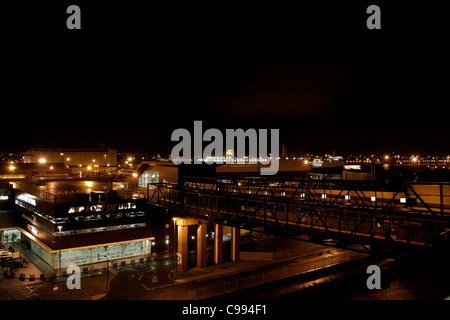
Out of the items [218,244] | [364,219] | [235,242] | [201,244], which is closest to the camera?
[364,219]

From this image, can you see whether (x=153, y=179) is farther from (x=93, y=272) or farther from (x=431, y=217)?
(x=431, y=217)

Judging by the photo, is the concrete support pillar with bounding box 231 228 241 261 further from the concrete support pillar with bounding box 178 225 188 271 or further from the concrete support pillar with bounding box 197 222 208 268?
the concrete support pillar with bounding box 178 225 188 271

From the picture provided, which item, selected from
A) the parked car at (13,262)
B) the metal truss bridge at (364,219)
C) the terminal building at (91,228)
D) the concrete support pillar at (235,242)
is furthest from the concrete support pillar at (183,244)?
the parked car at (13,262)

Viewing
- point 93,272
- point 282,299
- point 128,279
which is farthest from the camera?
point 93,272

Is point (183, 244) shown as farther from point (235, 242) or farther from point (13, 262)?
point (13, 262)

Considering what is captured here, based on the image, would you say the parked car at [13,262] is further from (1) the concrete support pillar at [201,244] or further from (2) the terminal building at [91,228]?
(1) the concrete support pillar at [201,244]

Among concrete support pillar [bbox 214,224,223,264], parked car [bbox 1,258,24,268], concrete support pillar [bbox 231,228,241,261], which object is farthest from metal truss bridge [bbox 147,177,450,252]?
parked car [bbox 1,258,24,268]

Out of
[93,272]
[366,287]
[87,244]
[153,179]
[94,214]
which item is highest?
[153,179]

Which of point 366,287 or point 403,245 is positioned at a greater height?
point 403,245

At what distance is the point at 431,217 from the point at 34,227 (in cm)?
2777

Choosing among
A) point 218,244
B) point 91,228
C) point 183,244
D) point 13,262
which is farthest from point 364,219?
point 13,262
